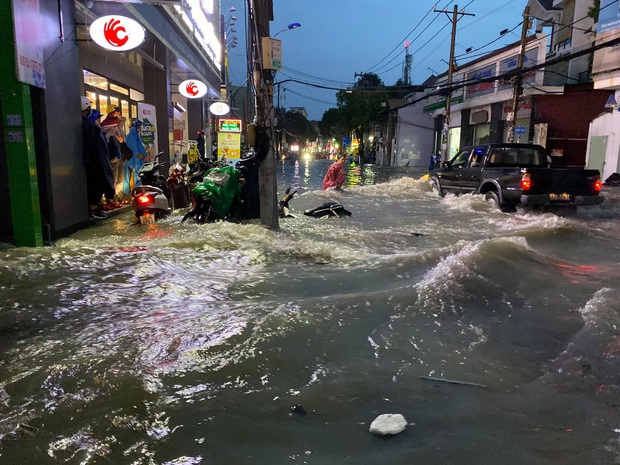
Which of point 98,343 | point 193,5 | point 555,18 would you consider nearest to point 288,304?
point 98,343

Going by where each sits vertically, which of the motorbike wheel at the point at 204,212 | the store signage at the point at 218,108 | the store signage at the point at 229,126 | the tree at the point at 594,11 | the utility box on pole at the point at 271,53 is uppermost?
the tree at the point at 594,11

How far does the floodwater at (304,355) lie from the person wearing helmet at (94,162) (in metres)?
2.71

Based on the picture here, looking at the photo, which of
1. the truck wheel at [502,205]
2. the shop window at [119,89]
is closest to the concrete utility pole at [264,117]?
the truck wheel at [502,205]

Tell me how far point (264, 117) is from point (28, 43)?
3.51 m

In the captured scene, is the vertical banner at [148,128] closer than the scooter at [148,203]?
No

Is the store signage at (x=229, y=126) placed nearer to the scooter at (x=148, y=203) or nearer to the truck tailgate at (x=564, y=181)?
the scooter at (x=148, y=203)

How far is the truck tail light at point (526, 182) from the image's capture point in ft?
31.0

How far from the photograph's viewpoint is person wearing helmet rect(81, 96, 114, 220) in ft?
26.6

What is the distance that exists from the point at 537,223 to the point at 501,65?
22.0 meters

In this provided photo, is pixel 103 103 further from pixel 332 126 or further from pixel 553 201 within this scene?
pixel 332 126

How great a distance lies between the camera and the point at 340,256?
6492mm

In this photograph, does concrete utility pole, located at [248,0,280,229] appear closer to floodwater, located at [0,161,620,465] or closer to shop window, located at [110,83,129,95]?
floodwater, located at [0,161,620,465]

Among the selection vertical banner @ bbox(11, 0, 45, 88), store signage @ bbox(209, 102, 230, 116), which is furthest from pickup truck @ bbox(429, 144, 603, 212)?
store signage @ bbox(209, 102, 230, 116)

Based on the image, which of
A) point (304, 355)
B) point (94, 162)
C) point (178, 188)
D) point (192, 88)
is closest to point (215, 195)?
point (94, 162)
